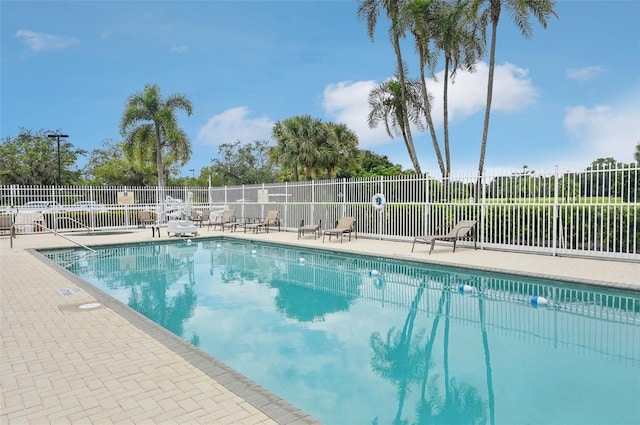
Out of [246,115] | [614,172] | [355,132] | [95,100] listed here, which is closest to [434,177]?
[614,172]

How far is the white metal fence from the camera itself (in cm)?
976

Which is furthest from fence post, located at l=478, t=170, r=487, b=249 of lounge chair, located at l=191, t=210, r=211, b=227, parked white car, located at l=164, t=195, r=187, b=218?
parked white car, located at l=164, t=195, r=187, b=218

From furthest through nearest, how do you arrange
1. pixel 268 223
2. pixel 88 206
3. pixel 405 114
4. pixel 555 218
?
pixel 88 206 → pixel 405 114 → pixel 268 223 → pixel 555 218

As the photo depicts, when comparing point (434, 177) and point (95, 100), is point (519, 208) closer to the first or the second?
point (434, 177)

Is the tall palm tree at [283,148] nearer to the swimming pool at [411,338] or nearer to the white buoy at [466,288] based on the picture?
the swimming pool at [411,338]

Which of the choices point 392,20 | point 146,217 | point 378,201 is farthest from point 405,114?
point 146,217

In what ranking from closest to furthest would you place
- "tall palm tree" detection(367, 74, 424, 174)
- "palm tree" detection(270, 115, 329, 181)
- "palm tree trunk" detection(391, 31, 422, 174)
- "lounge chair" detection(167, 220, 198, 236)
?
"lounge chair" detection(167, 220, 198, 236) → "palm tree trunk" detection(391, 31, 422, 174) → "tall palm tree" detection(367, 74, 424, 174) → "palm tree" detection(270, 115, 329, 181)

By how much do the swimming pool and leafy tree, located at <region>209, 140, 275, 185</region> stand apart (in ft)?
132

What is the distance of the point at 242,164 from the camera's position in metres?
50.6

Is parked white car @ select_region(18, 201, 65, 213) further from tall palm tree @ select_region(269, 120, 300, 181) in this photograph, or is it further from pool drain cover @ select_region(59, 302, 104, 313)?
pool drain cover @ select_region(59, 302, 104, 313)

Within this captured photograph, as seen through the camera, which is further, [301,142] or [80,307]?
[301,142]

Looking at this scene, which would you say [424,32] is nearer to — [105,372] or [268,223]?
[268,223]

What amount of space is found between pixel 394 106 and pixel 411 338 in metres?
16.6

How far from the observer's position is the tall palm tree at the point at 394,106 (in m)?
20.2
